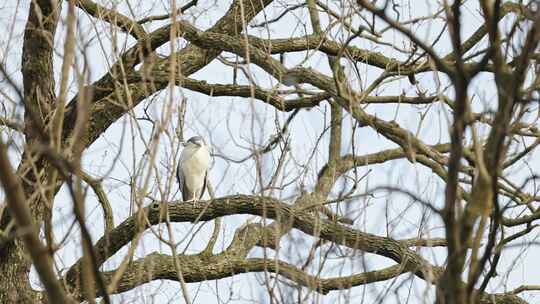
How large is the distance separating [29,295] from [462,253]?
505 cm

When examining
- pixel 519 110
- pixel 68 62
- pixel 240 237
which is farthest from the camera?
pixel 240 237

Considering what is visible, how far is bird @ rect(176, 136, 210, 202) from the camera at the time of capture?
9.41m

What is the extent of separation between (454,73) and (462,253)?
1.39ft

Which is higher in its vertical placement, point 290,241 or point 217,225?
point 217,225

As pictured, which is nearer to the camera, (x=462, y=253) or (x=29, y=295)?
(x=462, y=253)

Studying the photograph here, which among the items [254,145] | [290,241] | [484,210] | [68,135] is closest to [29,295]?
[68,135]

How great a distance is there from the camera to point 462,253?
83.6 inches

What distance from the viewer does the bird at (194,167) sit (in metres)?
9.41

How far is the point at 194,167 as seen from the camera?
31.1 feet

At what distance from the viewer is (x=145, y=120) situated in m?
5.73

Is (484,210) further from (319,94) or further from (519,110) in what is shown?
(319,94)

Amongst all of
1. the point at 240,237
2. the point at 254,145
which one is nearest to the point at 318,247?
the point at 254,145

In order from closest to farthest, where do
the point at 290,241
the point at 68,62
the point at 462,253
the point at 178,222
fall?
the point at 462,253
the point at 68,62
the point at 290,241
the point at 178,222

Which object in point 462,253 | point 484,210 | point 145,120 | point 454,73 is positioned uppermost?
point 145,120
